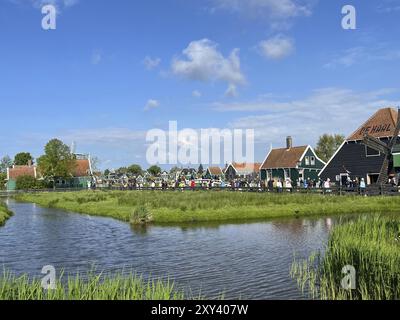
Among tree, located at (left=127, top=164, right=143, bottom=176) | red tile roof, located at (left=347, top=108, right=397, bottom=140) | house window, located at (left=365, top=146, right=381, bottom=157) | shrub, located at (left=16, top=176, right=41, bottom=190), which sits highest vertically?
red tile roof, located at (left=347, top=108, right=397, bottom=140)

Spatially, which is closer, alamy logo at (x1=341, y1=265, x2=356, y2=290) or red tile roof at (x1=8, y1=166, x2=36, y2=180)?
alamy logo at (x1=341, y1=265, x2=356, y2=290)

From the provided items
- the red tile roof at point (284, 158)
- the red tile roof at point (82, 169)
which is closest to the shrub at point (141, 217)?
the red tile roof at point (284, 158)

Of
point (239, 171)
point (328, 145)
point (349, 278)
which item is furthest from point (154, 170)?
point (349, 278)

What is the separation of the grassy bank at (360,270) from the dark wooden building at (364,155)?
36326mm

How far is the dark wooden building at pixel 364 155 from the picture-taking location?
49.7m

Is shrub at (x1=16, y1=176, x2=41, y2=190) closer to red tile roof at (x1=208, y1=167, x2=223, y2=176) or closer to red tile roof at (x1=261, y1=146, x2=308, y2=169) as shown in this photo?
red tile roof at (x1=208, y1=167, x2=223, y2=176)

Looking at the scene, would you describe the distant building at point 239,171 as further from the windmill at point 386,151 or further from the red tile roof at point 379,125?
the windmill at point 386,151

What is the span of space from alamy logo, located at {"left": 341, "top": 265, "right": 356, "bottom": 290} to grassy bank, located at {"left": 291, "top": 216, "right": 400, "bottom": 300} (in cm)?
9

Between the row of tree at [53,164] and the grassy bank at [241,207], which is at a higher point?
the row of tree at [53,164]

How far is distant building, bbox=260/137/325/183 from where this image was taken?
70.0 metres

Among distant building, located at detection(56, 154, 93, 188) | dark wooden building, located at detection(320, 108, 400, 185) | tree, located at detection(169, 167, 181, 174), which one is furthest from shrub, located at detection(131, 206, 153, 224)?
tree, located at detection(169, 167, 181, 174)
